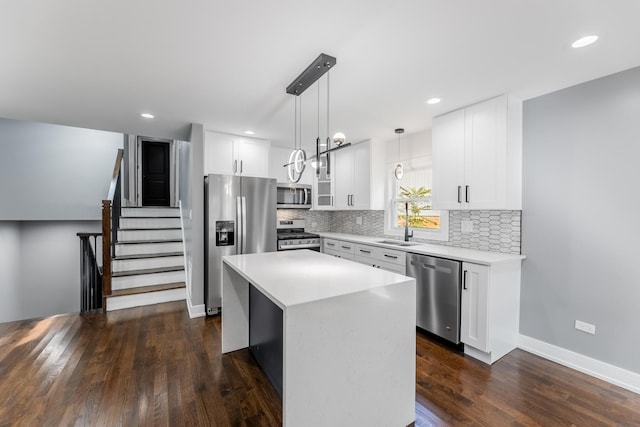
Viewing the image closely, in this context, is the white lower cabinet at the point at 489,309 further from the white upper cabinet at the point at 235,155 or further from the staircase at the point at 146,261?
the staircase at the point at 146,261

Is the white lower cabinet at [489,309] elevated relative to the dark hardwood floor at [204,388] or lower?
elevated

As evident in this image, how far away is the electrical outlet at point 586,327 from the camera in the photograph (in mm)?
2248

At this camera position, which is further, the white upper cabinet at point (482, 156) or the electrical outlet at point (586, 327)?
the white upper cabinet at point (482, 156)

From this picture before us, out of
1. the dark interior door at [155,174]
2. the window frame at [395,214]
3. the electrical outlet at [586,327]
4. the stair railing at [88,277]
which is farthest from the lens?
the dark interior door at [155,174]

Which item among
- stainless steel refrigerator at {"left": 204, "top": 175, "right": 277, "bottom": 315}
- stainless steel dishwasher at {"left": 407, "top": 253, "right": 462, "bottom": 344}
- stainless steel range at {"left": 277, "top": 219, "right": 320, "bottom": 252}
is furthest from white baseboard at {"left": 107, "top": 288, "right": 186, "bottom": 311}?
stainless steel dishwasher at {"left": 407, "top": 253, "right": 462, "bottom": 344}

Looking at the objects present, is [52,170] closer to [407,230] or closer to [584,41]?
[407,230]

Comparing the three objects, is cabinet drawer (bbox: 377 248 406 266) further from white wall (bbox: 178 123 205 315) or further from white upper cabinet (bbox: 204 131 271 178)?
white wall (bbox: 178 123 205 315)

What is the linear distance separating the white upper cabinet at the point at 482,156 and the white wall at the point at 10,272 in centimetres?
674

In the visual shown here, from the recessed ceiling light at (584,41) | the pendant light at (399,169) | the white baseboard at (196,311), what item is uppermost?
the recessed ceiling light at (584,41)

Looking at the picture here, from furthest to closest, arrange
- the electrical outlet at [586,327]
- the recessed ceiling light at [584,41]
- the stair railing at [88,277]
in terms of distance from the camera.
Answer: the stair railing at [88,277]
the electrical outlet at [586,327]
the recessed ceiling light at [584,41]

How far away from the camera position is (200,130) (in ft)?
11.7

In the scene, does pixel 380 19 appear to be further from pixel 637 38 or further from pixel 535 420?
pixel 535 420

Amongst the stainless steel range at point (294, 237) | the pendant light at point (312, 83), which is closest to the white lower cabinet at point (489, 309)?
the pendant light at point (312, 83)

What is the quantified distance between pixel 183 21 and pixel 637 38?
276 cm
